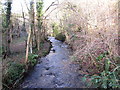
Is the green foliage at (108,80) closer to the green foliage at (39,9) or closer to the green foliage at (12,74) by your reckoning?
the green foliage at (12,74)

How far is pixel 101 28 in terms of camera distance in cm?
533

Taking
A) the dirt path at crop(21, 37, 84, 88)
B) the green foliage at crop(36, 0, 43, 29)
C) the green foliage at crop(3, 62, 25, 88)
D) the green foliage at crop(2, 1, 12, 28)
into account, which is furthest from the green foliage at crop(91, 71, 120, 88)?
the green foliage at crop(36, 0, 43, 29)

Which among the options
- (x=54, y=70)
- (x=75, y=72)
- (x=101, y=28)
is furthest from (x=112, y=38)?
(x=54, y=70)

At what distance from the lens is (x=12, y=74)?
5.19m

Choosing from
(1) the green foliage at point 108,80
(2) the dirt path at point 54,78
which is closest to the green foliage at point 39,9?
(2) the dirt path at point 54,78

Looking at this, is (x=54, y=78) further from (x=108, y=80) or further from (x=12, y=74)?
(x=108, y=80)

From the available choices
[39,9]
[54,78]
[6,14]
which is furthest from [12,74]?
[39,9]

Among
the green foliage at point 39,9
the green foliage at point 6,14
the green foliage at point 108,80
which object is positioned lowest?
the green foliage at point 108,80

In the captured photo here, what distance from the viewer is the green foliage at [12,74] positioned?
4703 mm

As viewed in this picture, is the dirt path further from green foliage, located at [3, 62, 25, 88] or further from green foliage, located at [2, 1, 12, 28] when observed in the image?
green foliage, located at [2, 1, 12, 28]

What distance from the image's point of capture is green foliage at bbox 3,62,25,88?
15.4 ft

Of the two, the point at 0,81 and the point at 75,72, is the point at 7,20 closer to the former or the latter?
the point at 0,81

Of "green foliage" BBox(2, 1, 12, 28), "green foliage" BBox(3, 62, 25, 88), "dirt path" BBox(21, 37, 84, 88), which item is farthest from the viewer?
"green foliage" BBox(2, 1, 12, 28)

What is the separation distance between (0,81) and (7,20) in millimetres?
5559
